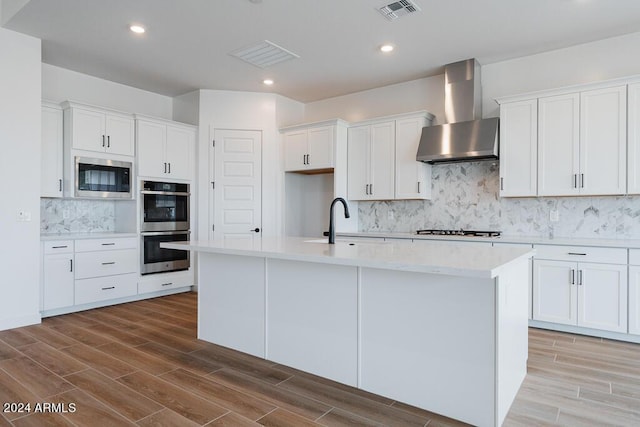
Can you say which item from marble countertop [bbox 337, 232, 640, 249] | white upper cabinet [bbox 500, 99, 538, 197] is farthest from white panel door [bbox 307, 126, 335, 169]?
white upper cabinet [bbox 500, 99, 538, 197]

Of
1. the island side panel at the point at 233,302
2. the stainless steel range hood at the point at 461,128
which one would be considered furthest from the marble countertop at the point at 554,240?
the island side panel at the point at 233,302

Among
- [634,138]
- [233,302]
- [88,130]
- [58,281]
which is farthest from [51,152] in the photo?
[634,138]

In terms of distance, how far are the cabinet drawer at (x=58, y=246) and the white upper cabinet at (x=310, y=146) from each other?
2.88 meters

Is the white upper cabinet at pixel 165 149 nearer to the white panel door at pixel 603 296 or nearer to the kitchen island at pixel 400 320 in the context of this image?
the kitchen island at pixel 400 320

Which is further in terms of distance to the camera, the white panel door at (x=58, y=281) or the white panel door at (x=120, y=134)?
the white panel door at (x=120, y=134)

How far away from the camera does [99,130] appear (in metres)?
4.59

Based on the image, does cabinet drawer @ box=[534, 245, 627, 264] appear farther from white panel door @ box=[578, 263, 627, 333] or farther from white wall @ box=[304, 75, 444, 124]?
white wall @ box=[304, 75, 444, 124]

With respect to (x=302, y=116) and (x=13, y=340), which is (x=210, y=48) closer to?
(x=302, y=116)

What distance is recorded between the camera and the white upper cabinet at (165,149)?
16.4 ft

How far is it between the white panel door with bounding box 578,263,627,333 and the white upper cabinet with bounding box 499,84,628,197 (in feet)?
2.47

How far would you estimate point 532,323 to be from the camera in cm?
381

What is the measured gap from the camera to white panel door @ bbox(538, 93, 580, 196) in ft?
12.4

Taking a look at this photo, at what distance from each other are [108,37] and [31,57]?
785mm

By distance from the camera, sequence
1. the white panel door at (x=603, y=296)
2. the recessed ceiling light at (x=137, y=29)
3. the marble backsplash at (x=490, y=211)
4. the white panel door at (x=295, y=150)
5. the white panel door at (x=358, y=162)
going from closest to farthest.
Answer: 1. the white panel door at (x=603, y=296)
2. the recessed ceiling light at (x=137, y=29)
3. the marble backsplash at (x=490, y=211)
4. the white panel door at (x=358, y=162)
5. the white panel door at (x=295, y=150)
